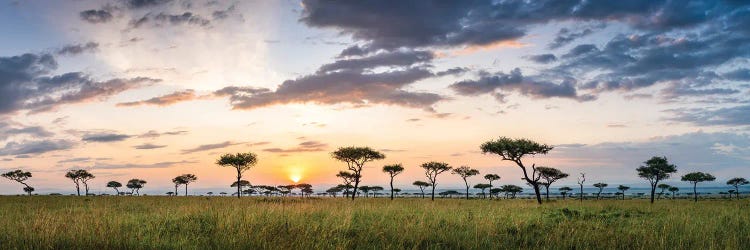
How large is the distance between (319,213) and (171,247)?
7263 mm

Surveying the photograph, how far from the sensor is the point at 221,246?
29.0ft

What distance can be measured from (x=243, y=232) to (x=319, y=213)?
6.02 m

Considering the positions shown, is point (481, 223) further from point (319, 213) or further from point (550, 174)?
point (550, 174)

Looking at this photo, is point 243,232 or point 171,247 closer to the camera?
point 171,247

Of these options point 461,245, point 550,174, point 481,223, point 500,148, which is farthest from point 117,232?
point 550,174

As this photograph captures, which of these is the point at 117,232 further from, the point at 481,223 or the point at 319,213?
the point at 481,223

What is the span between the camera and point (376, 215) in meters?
16.4

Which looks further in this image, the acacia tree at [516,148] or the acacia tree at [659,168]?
the acacia tree at [659,168]

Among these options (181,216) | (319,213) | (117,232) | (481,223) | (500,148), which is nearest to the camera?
(117,232)

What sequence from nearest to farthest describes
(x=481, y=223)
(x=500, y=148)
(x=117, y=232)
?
(x=117, y=232) → (x=481, y=223) → (x=500, y=148)

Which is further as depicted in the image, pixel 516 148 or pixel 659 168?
pixel 659 168

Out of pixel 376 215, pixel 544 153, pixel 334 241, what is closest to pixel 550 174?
pixel 544 153

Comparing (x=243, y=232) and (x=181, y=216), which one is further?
(x=181, y=216)

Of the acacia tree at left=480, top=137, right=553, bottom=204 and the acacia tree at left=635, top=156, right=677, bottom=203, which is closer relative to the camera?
the acacia tree at left=480, top=137, right=553, bottom=204
